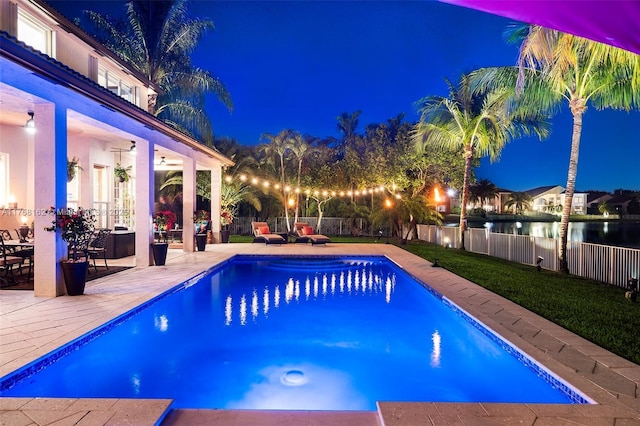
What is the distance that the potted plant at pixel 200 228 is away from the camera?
14352 millimetres

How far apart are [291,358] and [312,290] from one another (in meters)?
4.06

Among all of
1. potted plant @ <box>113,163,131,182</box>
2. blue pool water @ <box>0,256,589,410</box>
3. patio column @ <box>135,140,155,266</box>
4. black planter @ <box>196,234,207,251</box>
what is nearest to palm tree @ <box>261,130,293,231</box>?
black planter @ <box>196,234,207,251</box>

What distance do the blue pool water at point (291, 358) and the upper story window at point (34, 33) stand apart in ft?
19.6

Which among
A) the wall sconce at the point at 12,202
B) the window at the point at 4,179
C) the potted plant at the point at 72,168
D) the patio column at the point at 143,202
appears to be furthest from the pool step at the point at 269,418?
the potted plant at the point at 72,168

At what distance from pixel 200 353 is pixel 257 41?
50.4 meters

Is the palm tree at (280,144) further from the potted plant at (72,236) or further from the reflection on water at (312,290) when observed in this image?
the potted plant at (72,236)

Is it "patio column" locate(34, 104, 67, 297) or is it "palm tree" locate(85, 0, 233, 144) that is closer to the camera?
"patio column" locate(34, 104, 67, 297)

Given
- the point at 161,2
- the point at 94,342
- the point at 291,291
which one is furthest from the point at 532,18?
the point at 161,2

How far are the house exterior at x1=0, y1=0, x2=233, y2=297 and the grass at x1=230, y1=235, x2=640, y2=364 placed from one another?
829cm

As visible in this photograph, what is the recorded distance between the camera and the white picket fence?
8.88 metres

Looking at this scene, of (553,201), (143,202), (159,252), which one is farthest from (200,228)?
(553,201)

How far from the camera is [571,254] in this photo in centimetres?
1060

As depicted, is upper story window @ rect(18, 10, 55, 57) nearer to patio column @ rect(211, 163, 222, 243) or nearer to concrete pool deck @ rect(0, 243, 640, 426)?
concrete pool deck @ rect(0, 243, 640, 426)

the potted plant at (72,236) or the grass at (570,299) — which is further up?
the potted plant at (72,236)
